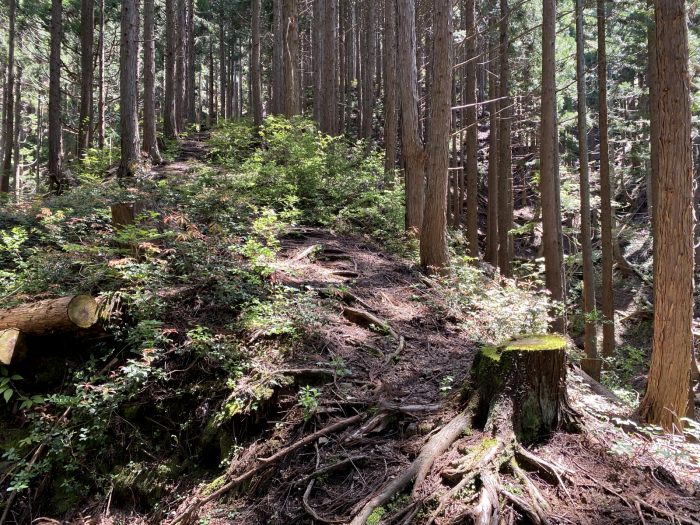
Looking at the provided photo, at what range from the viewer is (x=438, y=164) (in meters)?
8.54

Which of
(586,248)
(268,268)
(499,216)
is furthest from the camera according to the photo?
(499,216)

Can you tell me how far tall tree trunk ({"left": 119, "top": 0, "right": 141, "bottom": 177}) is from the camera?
12555 mm

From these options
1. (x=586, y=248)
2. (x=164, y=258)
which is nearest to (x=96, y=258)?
(x=164, y=258)

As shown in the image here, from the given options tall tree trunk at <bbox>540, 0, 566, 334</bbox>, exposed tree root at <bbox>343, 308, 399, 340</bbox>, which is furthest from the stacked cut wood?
tall tree trunk at <bbox>540, 0, 566, 334</bbox>

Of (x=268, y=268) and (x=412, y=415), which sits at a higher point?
(x=268, y=268)

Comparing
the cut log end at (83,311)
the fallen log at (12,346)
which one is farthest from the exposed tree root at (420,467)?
the fallen log at (12,346)

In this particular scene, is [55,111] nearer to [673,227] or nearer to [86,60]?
[86,60]

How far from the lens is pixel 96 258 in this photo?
6336 mm

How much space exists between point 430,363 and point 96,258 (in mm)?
4432

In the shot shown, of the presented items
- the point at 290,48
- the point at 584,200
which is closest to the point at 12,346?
the point at 584,200

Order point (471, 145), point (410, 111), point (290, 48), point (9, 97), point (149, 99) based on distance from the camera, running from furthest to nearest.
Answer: point (9, 97)
point (290, 48)
point (149, 99)
point (471, 145)
point (410, 111)

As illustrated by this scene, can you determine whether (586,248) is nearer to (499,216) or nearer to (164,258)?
(499,216)

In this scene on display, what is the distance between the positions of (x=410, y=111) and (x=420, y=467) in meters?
7.62

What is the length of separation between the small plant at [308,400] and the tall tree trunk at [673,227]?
3.48 metres
